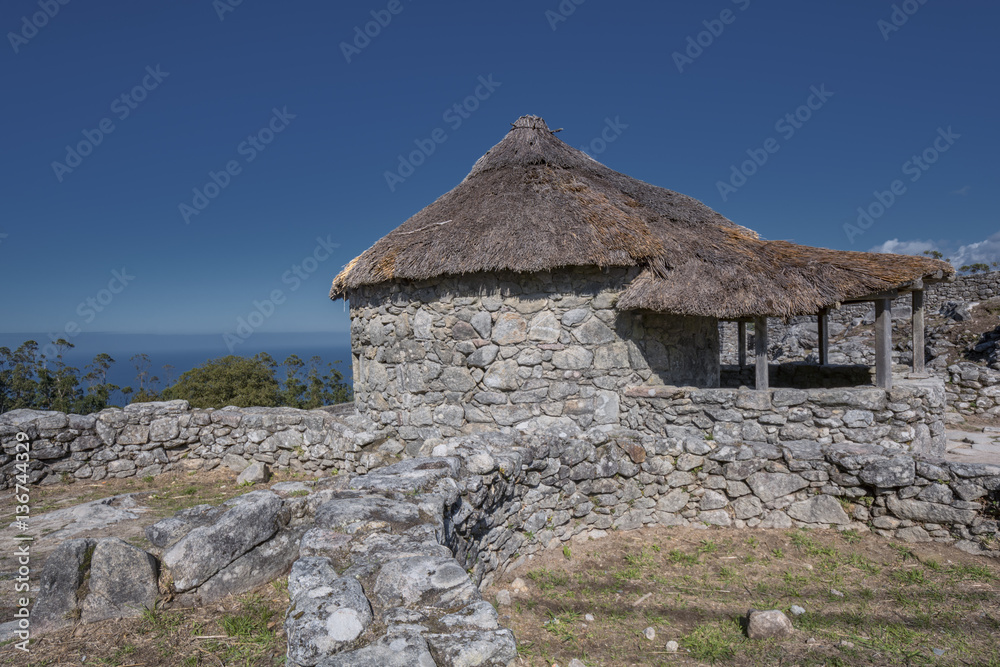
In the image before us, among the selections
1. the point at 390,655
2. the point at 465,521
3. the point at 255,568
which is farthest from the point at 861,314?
the point at 390,655

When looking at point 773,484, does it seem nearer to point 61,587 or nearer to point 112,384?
point 61,587

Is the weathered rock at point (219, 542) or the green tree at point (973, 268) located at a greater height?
the green tree at point (973, 268)

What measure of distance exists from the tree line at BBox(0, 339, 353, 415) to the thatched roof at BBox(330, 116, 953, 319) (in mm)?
9782

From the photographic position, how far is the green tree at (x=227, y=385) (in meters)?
15.7

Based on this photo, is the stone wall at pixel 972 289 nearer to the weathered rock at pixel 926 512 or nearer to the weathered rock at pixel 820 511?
the weathered rock at pixel 926 512

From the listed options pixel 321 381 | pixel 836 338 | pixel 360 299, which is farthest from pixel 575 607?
pixel 321 381

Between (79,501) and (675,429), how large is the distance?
7.93 m

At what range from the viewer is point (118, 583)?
3.17 m

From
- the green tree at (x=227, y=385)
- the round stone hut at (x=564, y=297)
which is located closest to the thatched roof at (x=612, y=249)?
the round stone hut at (x=564, y=297)

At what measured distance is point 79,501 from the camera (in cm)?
702

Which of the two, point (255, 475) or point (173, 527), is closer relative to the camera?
point (173, 527)

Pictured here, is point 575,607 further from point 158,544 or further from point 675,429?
point 158,544

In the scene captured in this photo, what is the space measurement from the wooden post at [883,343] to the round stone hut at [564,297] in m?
0.08

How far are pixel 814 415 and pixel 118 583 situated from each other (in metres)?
6.61
